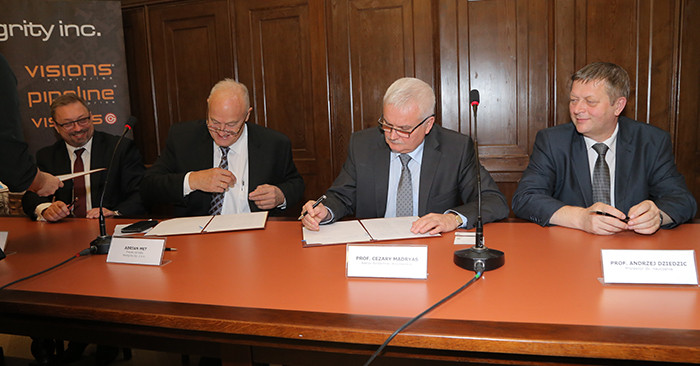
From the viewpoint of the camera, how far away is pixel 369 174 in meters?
2.31

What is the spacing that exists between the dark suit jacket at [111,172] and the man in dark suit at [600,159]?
7.59 ft

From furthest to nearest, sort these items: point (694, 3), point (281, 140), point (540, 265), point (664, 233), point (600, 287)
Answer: point (694, 3) → point (281, 140) → point (664, 233) → point (540, 265) → point (600, 287)

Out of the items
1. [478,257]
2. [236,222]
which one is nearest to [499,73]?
[236,222]

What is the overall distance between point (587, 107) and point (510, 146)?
5.71 feet

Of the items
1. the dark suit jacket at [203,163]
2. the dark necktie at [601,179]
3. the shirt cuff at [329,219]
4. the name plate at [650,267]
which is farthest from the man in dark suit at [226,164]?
the name plate at [650,267]

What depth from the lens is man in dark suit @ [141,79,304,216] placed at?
259cm

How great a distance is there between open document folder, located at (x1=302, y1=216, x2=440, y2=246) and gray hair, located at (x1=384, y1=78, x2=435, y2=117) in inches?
19.7

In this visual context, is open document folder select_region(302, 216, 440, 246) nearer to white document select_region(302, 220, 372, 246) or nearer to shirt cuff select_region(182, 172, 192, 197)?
white document select_region(302, 220, 372, 246)

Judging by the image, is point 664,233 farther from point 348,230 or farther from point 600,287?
point 348,230

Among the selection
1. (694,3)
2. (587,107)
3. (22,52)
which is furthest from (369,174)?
(22,52)

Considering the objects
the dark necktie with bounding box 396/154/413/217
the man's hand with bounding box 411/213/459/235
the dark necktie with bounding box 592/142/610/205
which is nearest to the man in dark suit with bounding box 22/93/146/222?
the dark necktie with bounding box 396/154/413/217

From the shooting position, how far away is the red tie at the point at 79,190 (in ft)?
10.0

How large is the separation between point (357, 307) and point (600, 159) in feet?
5.14

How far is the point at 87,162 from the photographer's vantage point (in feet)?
10.3
